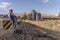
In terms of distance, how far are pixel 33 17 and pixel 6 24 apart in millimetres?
33883

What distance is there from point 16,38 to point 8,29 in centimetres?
325

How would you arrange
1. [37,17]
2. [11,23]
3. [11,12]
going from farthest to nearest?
[37,17]
[11,23]
[11,12]

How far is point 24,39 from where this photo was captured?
11.6m

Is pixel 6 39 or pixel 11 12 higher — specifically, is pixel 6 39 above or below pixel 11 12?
below

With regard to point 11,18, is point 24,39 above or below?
below

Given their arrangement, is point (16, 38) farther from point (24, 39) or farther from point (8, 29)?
point (8, 29)

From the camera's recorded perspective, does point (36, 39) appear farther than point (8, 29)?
No

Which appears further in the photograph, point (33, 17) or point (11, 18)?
point (33, 17)

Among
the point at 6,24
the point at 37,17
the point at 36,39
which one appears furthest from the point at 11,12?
the point at 37,17

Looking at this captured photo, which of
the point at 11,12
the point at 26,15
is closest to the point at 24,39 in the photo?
the point at 11,12

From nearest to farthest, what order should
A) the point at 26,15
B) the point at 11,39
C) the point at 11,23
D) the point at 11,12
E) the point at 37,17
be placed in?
the point at 11,39, the point at 11,12, the point at 11,23, the point at 37,17, the point at 26,15

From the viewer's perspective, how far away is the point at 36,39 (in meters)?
11.4

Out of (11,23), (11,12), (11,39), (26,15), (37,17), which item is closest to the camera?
(11,39)

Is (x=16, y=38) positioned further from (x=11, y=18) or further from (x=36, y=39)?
(x=11, y=18)
